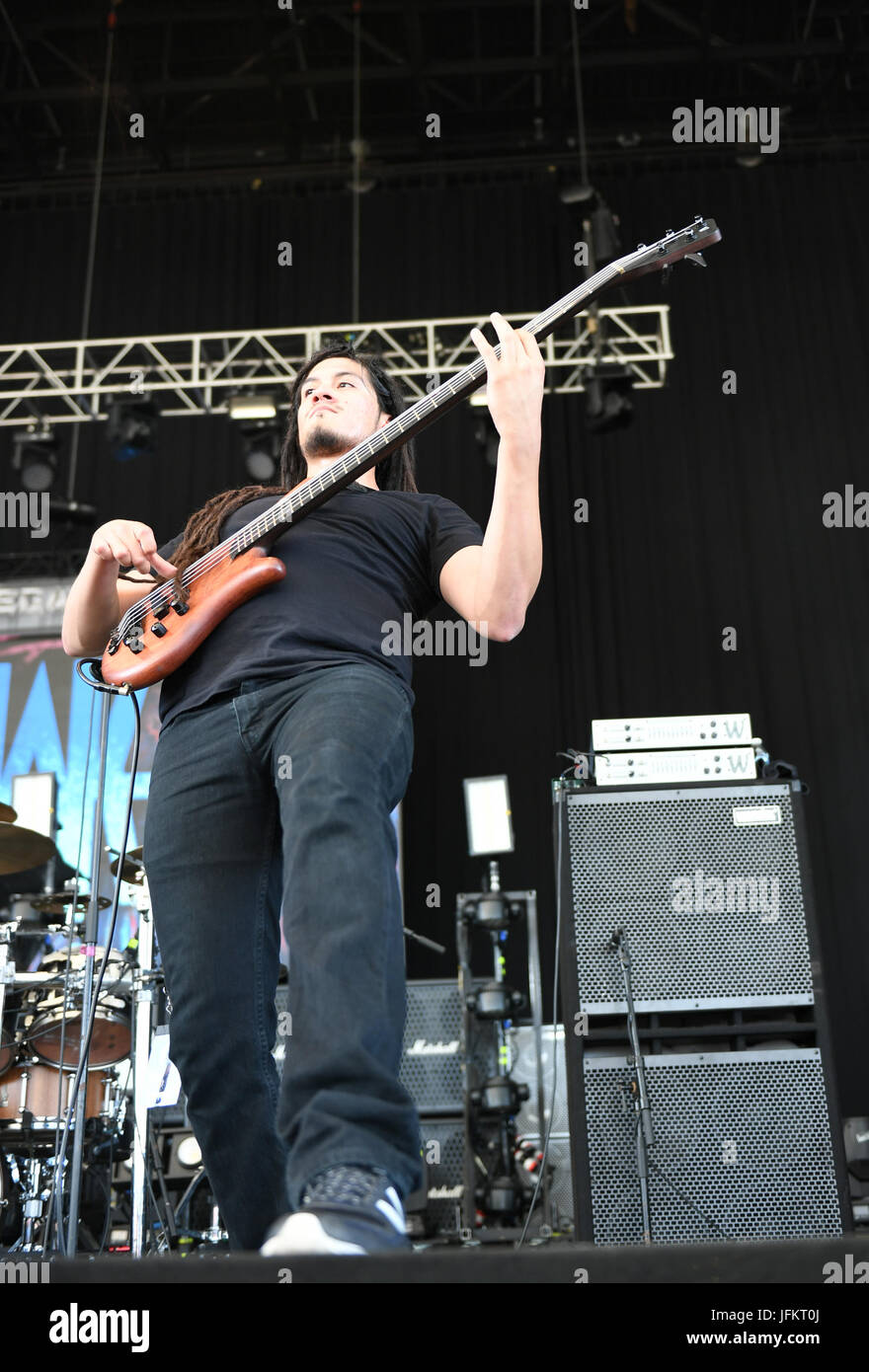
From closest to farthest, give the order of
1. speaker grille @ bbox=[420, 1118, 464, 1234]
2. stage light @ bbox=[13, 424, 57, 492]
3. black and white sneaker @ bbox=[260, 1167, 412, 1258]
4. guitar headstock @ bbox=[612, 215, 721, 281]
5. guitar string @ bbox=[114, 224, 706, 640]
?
black and white sneaker @ bbox=[260, 1167, 412, 1258]
guitar string @ bbox=[114, 224, 706, 640]
guitar headstock @ bbox=[612, 215, 721, 281]
speaker grille @ bbox=[420, 1118, 464, 1234]
stage light @ bbox=[13, 424, 57, 492]

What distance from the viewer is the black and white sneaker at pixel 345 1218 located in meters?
1.01

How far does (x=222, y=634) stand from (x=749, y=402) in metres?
7.43

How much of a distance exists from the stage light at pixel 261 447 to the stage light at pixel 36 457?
120 cm

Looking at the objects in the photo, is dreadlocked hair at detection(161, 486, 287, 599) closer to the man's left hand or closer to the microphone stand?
the man's left hand

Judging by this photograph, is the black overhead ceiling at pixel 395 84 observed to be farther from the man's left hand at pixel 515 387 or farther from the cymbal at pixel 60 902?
the man's left hand at pixel 515 387

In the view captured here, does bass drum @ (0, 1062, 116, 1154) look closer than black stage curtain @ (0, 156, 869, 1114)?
Yes

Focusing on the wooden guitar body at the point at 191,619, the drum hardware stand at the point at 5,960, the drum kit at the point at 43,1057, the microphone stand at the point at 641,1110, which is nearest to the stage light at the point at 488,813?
the drum kit at the point at 43,1057

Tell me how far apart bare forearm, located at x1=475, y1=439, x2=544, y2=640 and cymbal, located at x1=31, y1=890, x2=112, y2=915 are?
3.11 meters

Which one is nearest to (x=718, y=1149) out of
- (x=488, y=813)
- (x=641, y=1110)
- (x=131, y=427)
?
(x=641, y=1110)

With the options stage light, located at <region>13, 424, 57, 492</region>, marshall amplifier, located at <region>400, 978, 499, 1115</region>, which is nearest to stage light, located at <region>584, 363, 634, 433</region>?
stage light, located at <region>13, 424, 57, 492</region>

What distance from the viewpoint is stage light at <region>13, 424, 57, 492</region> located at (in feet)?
24.2

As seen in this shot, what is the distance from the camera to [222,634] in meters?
1.70

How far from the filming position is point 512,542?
1.55m
